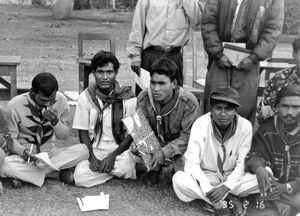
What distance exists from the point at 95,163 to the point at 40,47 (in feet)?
26.7

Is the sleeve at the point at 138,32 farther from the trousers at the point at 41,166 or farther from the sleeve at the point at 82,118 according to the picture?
the trousers at the point at 41,166

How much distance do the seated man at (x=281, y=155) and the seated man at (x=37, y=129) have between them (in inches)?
61.9

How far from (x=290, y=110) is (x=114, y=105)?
63.9 inches

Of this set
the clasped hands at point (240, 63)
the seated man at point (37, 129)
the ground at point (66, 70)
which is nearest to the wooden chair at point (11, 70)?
the ground at point (66, 70)

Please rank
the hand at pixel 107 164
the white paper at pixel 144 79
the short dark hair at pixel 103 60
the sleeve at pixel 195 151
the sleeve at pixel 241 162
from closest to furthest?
the sleeve at pixel 241 162 → the sleeve at pixel 195 151 → the hand at pixel 107 164 → the short dark hair at pixel 103 60 → the white paper at pixel 144 79

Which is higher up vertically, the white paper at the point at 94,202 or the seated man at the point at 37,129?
the seated man at the point at 37,129

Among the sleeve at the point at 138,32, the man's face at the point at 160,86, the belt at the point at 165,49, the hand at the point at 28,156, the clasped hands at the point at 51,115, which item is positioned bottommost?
the hand at the point at 28,156

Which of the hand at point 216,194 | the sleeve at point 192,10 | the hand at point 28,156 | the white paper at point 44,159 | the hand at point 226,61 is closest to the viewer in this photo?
the hand at point 216,194

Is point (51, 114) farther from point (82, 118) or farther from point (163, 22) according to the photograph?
point (163, 22)

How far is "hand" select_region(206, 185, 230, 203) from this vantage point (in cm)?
368

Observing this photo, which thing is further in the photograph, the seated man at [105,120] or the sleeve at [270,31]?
the sleeve at [270,31]

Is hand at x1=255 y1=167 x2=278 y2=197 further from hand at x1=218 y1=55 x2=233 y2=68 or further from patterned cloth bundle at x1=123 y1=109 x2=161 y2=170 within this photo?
hand at x1=218 y1=55 x2=233 y2=68

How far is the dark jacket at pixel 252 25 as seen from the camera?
14.6 feet

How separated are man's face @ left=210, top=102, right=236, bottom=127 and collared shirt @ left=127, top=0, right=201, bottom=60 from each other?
1401 millimetres
